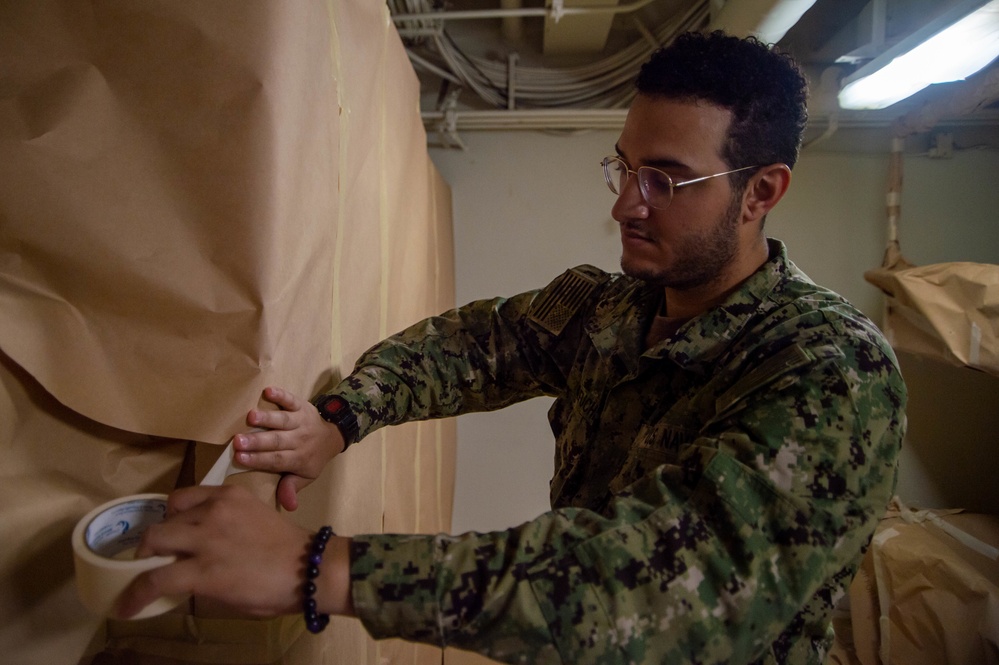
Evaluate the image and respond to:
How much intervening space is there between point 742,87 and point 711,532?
2.20 ft

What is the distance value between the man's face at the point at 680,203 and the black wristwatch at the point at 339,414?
0.47 meters

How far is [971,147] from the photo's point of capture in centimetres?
205

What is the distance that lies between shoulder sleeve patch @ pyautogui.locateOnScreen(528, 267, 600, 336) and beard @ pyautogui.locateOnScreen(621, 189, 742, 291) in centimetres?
17

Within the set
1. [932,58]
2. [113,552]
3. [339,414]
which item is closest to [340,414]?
[339,414]

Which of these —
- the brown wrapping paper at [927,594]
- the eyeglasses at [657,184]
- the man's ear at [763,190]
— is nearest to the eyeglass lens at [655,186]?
the eyeglasses at [657,184]

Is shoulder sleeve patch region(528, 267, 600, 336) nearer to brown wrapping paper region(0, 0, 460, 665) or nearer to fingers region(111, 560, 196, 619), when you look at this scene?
brown wrapping paper region(0, 0, 460, 665)

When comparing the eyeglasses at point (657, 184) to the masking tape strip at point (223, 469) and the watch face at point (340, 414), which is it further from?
the masking tape strip at point (223, 469)

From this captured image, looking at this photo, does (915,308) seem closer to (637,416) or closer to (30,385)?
(637,416)

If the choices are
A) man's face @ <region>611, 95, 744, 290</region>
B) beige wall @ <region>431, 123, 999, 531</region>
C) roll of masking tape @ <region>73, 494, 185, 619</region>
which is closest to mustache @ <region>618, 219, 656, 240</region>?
man's face @ <region>611, 95, 744, 290</region>

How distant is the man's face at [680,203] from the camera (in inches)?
34.4

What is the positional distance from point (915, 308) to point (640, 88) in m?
1.34

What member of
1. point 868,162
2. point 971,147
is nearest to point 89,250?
point 868,162

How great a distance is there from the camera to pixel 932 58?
1479 mm

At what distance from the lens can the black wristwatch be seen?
2.62 ft
